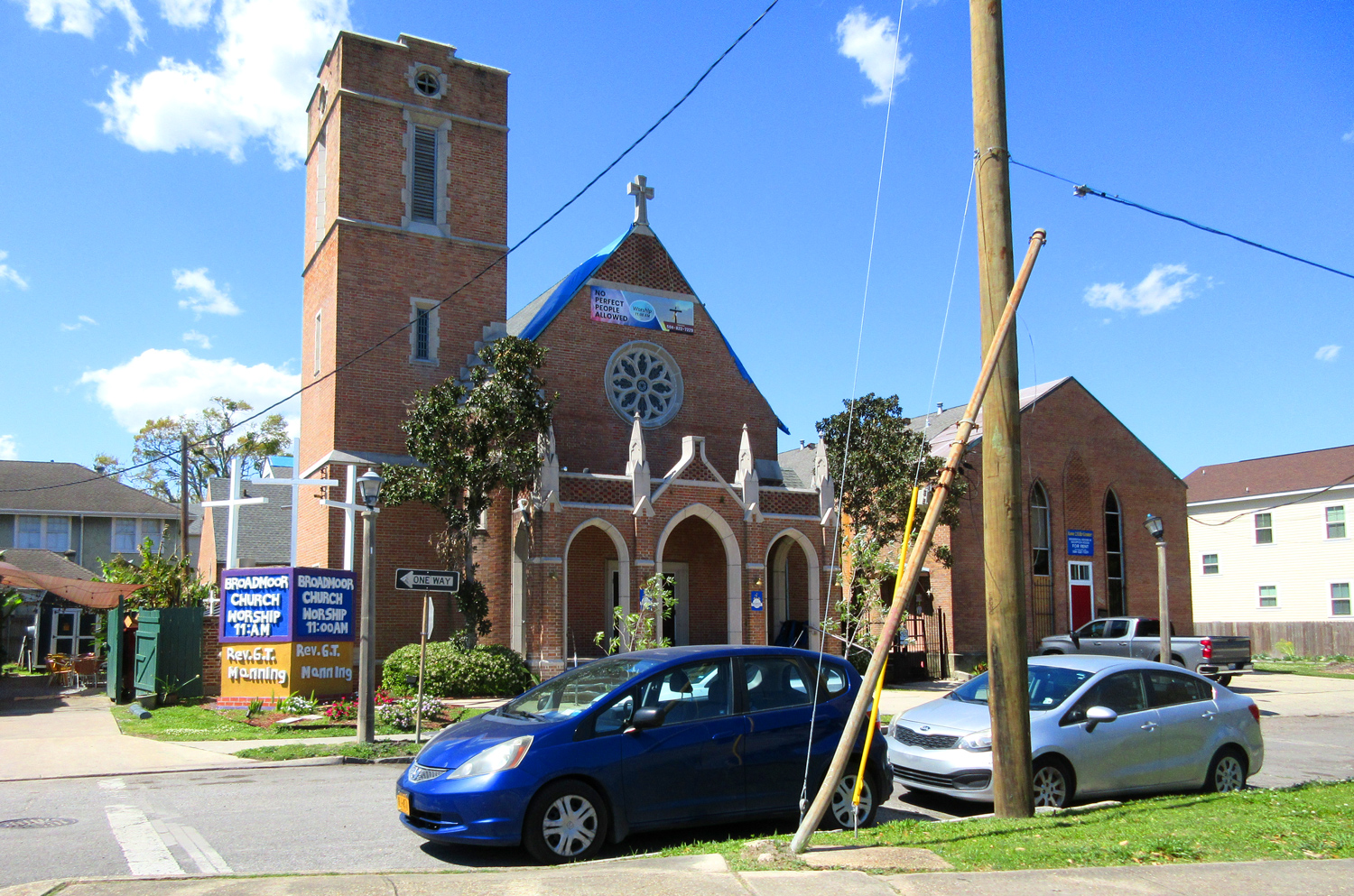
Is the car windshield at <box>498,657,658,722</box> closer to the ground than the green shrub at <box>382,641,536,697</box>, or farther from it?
farther from it

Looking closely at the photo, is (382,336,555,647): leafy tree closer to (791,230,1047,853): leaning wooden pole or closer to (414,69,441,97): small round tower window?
(414,69,441,97): small round tower window

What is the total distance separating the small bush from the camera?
15.7 metres

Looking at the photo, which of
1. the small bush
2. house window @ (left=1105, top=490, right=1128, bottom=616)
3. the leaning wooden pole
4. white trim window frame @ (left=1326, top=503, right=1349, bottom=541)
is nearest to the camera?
the leaning wooden pole

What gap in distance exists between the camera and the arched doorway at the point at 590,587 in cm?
2605

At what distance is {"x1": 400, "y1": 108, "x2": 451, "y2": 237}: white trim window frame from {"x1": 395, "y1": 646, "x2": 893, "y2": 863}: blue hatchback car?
20.4 m

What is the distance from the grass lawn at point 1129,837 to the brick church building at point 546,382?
16.0 m

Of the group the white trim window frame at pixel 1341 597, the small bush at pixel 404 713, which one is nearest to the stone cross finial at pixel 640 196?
the small bush at pixel 404 713

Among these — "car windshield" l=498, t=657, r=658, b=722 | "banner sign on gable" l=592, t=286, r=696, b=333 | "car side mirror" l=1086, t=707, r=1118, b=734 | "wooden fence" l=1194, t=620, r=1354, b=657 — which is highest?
"banner sign on gable" l=592, t=286, r=696, b=333

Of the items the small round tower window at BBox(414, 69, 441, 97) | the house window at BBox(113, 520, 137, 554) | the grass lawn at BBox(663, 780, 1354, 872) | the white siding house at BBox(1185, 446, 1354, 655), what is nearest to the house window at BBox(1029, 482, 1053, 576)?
the white siding house at BBox(1185, 446, 1354, 655)

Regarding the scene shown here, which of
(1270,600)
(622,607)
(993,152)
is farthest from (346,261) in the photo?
(1270,600)

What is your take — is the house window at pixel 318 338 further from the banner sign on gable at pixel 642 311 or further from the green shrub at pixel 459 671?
the green shrub at pixel 459 671

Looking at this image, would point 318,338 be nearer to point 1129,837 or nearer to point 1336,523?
point 1129,837

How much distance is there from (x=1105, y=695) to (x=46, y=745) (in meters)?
13.9

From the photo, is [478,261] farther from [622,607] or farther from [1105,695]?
[1105,695]
